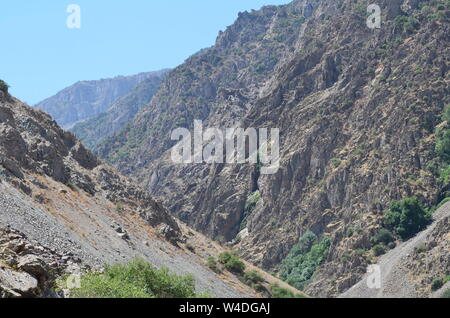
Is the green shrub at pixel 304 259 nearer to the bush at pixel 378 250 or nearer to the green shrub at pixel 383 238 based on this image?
the green shrub at pixel 383 238

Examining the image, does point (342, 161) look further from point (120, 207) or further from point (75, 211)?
point (75, 211)

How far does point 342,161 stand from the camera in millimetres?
112125

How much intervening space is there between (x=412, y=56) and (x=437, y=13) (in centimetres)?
1155

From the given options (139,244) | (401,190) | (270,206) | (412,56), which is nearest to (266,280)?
(139,244)

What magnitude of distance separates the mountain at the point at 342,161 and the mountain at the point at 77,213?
3428cm

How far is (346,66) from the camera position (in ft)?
422

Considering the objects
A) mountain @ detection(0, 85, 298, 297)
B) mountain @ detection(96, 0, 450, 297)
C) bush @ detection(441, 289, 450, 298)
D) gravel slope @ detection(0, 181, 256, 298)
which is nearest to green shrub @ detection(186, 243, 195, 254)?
mountain @ detection(0, 85, 298, 297)

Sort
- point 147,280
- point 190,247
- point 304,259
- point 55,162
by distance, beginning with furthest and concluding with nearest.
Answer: point 304,259 < point 190,247 < point 55,162 < point 147,280

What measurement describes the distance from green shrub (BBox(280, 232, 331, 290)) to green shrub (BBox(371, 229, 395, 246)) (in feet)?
26.5

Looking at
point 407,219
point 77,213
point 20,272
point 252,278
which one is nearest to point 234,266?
point 252,278

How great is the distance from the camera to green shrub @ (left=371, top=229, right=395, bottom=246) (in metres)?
95.3

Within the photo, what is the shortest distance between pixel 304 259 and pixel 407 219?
16163 mm

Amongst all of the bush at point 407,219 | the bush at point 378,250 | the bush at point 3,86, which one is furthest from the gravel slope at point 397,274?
the bush at point 3,86

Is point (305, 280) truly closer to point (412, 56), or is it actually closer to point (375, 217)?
point (375, 217)
